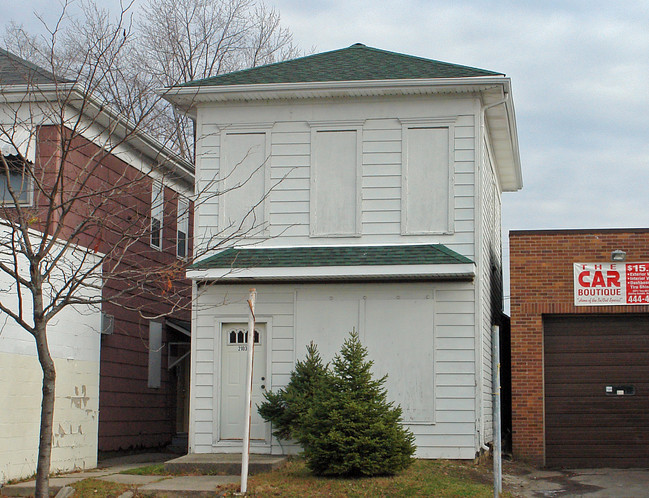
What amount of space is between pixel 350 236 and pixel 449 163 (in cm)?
206

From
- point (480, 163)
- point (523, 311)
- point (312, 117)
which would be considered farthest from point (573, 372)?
point (312, 117)

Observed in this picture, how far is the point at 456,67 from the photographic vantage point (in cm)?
1501

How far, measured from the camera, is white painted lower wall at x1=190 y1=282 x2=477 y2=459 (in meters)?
14.0

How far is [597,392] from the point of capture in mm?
15633

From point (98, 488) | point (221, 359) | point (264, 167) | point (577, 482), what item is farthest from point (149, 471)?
point (577, 482)

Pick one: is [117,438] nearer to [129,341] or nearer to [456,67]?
[129,341]

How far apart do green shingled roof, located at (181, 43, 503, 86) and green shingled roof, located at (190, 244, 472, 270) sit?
2.86m

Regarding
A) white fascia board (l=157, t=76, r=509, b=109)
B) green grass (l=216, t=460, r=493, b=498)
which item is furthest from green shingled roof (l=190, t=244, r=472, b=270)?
green grass (l=216, t=460, r=493, b=498)

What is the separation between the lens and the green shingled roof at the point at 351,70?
1473 cm

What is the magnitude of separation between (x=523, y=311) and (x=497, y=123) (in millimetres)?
3512

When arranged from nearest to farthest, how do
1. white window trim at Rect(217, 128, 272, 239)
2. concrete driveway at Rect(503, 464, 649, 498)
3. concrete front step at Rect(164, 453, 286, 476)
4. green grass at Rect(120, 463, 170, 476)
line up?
concrete driveway at Rect(503, 464, 649, 498) → concrete front step at Rect(164, 453, 286, 476) → green grass at Rect(120, 463, 170, 476) → white window trim at Rect(217, 128, 272, 239)

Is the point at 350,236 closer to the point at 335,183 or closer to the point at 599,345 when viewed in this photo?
the point at 335,183

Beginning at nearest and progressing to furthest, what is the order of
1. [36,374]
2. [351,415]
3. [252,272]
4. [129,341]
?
[351,415]
[36,374]
[252,272]
[129,341]

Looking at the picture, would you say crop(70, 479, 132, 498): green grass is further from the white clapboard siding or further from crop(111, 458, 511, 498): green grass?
the white clapboard siding
